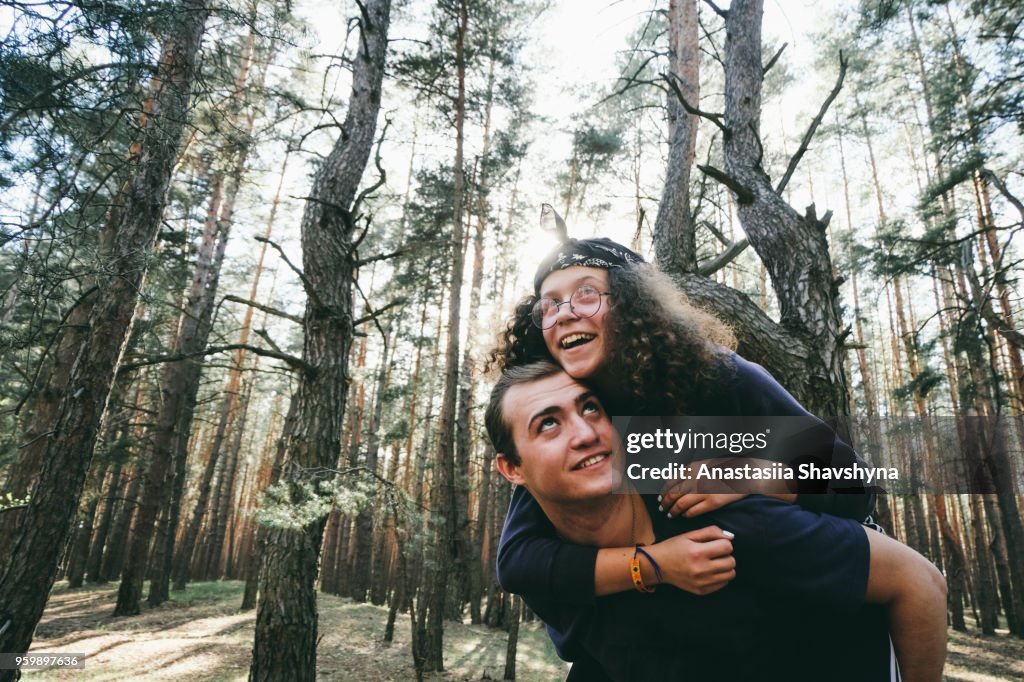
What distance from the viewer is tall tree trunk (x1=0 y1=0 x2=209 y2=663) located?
4336mm

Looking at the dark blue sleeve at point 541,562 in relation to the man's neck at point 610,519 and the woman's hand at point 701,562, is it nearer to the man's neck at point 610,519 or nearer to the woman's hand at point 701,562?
the man's neck at point 610,519

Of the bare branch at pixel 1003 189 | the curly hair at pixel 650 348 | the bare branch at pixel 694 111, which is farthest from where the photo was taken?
the bare branch at pixel 1003 189

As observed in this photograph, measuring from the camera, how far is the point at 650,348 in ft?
4.79

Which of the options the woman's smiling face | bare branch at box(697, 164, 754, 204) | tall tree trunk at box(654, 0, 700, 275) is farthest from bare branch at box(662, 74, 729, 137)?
the woman's smiling face

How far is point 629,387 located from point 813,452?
0.58m

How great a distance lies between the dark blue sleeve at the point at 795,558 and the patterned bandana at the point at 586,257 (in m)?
0.82

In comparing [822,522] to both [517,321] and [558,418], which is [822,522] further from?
[517,321]

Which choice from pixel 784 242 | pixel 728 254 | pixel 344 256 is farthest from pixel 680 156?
pixel 344 256

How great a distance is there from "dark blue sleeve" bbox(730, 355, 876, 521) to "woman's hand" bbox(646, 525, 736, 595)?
34 centimetres

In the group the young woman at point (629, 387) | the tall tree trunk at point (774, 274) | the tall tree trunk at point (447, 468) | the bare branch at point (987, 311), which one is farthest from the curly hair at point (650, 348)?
the tall tree trunk at point (447, 468)

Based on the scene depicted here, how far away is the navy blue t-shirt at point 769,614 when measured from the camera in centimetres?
118

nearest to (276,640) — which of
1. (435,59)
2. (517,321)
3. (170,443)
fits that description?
(517,321)

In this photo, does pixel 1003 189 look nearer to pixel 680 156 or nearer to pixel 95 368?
pixel 680 156

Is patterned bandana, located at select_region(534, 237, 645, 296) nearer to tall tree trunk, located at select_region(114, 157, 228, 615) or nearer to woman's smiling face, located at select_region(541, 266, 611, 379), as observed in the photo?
woman's smiling face, located at select_region(541, 266, 611, 379)
